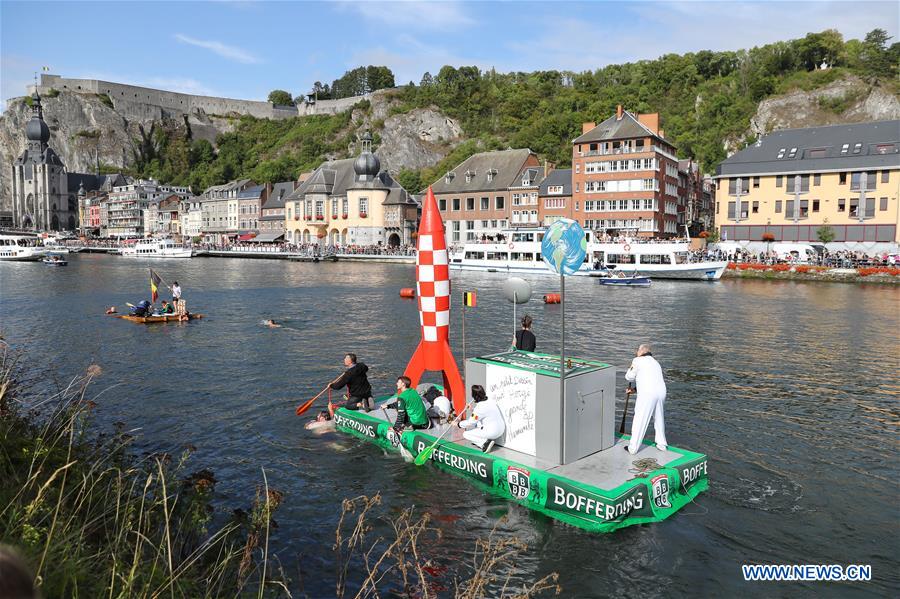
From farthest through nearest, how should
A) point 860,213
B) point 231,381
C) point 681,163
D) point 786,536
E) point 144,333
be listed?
1. point 681,163
2. point 860,213
3. point 144,333
4. point 231,381
5. point 786,536

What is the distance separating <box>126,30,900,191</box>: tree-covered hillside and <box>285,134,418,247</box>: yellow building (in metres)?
15.9

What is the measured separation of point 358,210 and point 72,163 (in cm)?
12742

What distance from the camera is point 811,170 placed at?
→ 7050cm

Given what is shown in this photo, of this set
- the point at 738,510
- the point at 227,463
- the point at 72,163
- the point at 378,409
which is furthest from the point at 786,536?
the point at 72,163

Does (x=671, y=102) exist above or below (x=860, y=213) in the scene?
above

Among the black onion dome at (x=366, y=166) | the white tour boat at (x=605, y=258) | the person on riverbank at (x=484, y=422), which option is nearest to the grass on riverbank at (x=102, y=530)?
the person on riverbank at (x=484, y=422)

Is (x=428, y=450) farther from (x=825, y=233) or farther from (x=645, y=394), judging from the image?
(x=825, y=233)

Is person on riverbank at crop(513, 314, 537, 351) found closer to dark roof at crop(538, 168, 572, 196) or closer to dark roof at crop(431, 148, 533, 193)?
dark roof at crop(538, 168, 572, 196)

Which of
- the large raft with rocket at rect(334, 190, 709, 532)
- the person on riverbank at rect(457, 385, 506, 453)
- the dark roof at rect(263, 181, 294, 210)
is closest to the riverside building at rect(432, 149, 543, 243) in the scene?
the dark roof at rect(263, 181, 294, 210)

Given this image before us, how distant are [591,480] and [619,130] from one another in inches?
3017

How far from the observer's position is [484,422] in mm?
12172

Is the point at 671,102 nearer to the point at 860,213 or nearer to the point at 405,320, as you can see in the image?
Result: the point at 860,213

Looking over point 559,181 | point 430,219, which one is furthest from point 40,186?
point 430,219

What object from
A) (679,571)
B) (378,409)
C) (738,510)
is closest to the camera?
(679,571)
